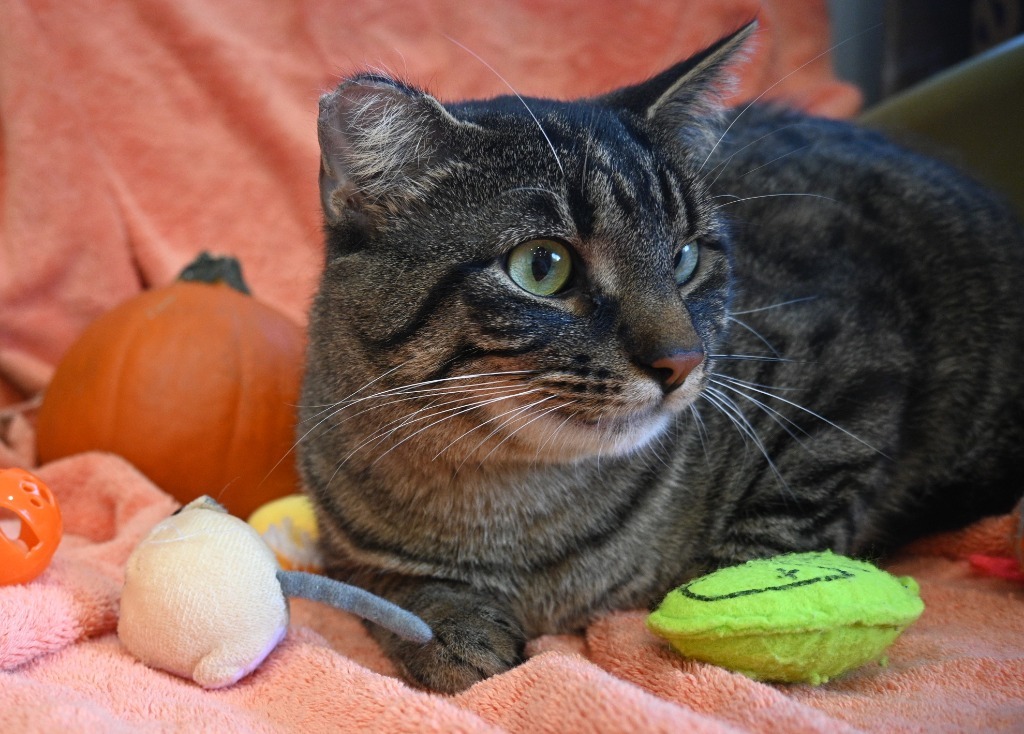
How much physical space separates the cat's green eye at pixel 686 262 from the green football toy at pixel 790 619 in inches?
16.7

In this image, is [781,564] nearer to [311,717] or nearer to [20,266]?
[311,717]

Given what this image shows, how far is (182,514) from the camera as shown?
3.27 feet

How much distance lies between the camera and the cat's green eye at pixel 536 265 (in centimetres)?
100

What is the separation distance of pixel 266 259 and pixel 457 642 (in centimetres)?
157

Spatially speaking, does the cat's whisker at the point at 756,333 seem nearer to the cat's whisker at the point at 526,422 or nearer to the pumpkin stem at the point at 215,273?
the cat's whisker at the point at 526,422

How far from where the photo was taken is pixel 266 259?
2332mm

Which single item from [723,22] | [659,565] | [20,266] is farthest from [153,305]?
[723,22]

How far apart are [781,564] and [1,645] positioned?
91cm

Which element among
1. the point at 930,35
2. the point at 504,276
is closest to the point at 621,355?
the point at 504,276

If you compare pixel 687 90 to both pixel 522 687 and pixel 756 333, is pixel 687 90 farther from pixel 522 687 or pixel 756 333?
pixel 522 687

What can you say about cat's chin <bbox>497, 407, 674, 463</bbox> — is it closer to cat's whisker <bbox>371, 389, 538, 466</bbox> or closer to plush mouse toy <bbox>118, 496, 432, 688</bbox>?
cat's whisker <bbox>371, 389, 538, 466</bbox>

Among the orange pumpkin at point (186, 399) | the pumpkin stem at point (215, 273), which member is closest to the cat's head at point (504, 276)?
the orange pumpkin at point (186, 399)

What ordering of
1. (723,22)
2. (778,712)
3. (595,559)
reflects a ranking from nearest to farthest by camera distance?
(778,712)
(595,559)
(723,22)

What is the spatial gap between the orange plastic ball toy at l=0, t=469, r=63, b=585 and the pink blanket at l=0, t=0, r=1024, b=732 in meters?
0.03
